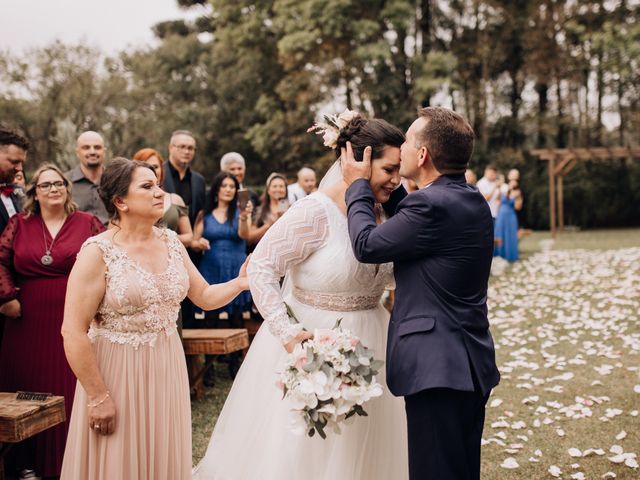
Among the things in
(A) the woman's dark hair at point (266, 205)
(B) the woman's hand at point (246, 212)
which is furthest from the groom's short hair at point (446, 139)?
(A) the woman's dark hair at point (266, 205)

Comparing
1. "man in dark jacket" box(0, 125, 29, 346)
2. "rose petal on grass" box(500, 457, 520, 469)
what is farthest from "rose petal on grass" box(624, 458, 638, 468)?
"man in dark jacket" box(0, 125, 29, 346)

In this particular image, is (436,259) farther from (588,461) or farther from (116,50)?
(116,50)

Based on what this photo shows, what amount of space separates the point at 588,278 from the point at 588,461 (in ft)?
29.2

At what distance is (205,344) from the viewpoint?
19.8 ft

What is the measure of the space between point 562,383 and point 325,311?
4299 millimetres

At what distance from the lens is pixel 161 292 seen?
10.6ft

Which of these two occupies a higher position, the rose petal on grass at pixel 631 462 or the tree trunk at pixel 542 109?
the tree trunk at pixel 542 109

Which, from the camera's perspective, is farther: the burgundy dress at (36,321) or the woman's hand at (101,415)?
the burgundy dress at (36,321)

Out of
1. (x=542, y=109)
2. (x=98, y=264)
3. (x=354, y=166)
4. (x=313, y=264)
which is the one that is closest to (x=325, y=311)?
(x=313, y=264)

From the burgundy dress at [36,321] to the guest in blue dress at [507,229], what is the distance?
12.6 m

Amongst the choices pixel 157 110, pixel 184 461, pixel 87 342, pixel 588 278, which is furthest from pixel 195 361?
pixel 157 110

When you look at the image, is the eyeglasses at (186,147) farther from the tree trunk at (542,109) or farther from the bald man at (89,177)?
the tree trunk at (542,109)

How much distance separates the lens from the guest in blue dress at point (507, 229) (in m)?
16.0

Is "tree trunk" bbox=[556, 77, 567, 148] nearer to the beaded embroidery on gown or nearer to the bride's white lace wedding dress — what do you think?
the bride's white lace wedding dress
